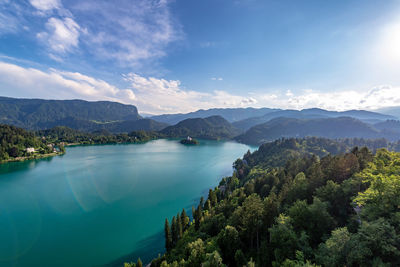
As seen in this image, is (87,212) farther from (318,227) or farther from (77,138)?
(77,138)

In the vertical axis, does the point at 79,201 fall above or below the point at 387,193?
below

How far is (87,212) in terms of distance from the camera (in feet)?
112

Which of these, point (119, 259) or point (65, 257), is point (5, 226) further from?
point (119, 259)

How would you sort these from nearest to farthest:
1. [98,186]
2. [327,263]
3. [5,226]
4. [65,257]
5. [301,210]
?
[327,263] < [301,210] < [65,257] < [5,226] < [98,186]

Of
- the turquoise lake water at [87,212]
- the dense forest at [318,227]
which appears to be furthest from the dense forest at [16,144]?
the dense forest at [318,227]

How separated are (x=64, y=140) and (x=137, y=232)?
14731cm

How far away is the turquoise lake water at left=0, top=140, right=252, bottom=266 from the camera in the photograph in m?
24.0

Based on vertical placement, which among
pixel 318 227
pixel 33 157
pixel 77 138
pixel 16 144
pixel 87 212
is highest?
pixel 16 144

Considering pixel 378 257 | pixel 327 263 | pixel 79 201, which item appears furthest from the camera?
pixel 79 201

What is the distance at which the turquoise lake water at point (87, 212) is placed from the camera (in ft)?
78.6

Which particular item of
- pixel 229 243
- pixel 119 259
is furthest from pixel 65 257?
pixel 229 243

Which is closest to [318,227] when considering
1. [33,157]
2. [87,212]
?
[87,212]

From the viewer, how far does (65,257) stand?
2300cm

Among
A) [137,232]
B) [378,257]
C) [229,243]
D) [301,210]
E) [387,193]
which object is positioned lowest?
[137,232]
